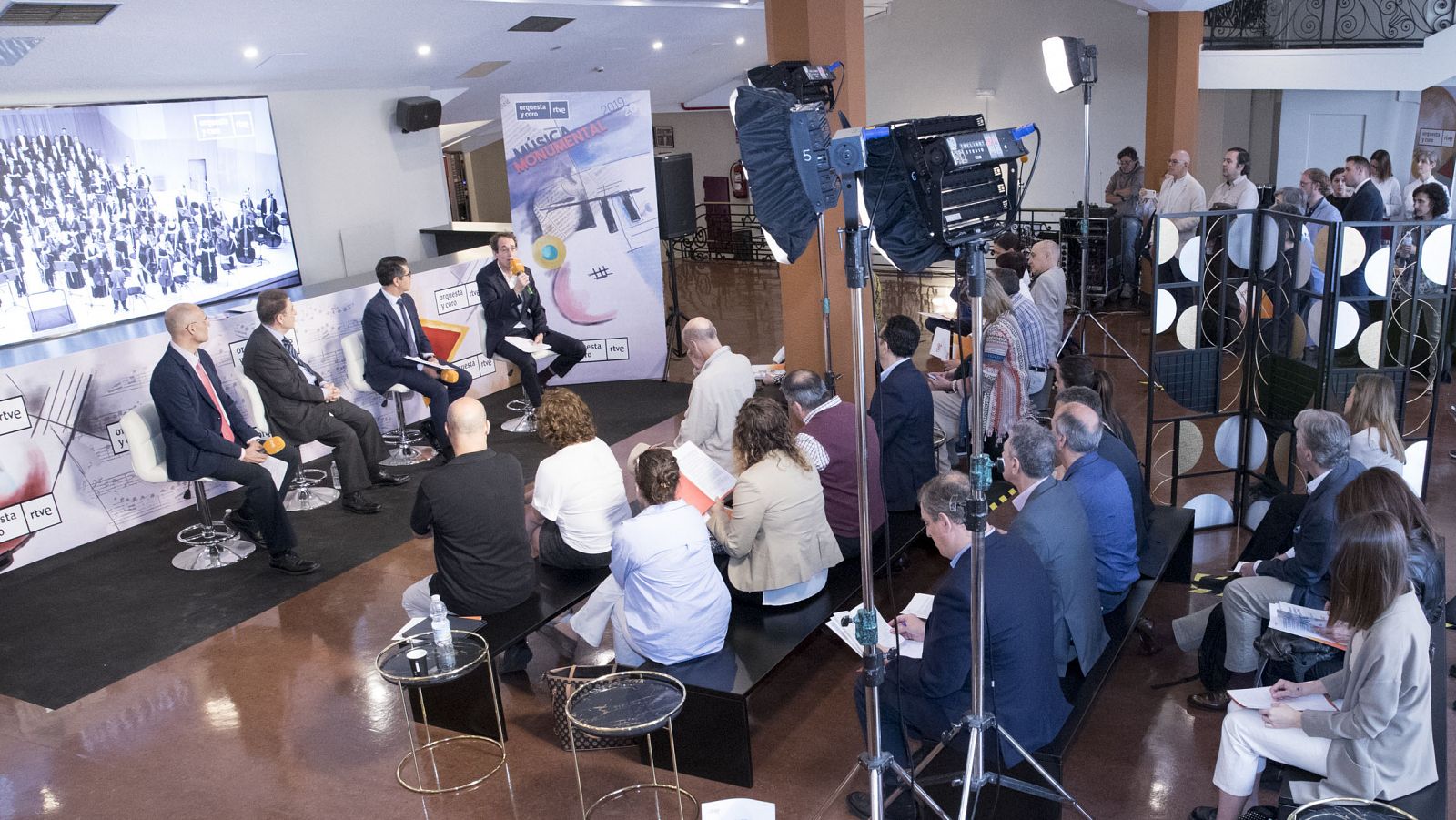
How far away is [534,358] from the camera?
26.9 feet

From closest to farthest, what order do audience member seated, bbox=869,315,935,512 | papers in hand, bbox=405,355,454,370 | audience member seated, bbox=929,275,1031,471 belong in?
1. audience member seated, bbox=869,315,935,512
2. audience member seated, bbox=929,275,1031,471
3. papers in hand, bbox=405,355,454,370

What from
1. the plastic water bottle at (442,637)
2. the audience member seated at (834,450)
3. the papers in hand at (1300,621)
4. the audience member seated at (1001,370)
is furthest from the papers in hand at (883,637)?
the audience member seated at (1001,370)

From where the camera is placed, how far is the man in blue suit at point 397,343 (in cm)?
708

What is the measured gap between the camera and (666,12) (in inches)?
401

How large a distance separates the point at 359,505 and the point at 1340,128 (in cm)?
1150

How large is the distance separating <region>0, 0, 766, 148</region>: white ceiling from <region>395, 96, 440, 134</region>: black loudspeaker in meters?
0.19

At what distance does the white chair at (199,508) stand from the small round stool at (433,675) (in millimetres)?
2284

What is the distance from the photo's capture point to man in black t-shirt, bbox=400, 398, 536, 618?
423cm

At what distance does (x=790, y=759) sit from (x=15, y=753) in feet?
9.90

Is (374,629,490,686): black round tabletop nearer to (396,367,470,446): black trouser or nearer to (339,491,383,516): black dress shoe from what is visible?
(339,491,383,516): black dress shoe

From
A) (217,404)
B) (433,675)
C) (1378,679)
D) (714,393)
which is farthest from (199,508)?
(1378,679)

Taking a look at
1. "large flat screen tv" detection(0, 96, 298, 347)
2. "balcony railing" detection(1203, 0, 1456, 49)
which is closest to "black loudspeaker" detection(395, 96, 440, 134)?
"large flat screen tv" detection(0, 96, 298, 347)

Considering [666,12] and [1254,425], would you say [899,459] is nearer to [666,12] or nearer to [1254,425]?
[1254,425]

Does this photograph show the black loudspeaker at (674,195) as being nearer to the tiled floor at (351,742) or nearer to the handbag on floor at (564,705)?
the tiled floor at (351,742)
